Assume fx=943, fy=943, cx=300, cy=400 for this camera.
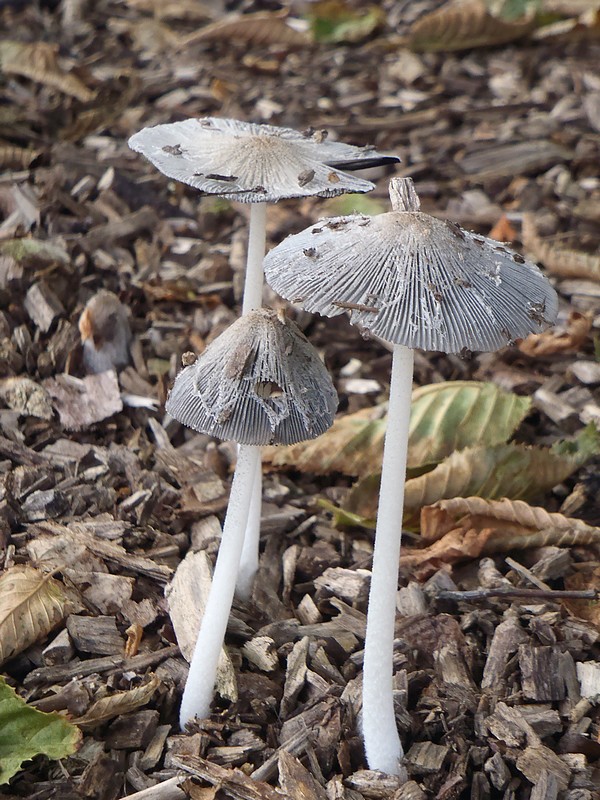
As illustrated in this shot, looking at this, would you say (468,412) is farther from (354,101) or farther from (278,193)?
(354,101)

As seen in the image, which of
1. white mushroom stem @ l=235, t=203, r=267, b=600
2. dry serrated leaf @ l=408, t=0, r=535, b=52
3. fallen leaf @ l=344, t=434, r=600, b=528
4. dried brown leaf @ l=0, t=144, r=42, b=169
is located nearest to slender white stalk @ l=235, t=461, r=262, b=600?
white mushroom stem @ l=235, t=203, r=267, b=600

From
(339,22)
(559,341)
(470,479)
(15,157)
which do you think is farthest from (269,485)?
(339,22)

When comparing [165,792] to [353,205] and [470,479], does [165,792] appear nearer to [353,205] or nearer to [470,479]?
[470,479]

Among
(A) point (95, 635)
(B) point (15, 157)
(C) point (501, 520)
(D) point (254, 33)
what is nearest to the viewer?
(A) point (95, 635)

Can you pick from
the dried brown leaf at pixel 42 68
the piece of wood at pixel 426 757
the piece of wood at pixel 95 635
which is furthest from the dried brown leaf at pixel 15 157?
the piece of wood at pixel 426 757

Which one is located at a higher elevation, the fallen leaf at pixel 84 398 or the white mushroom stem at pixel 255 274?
the white mushroom stem at pixel 255 274

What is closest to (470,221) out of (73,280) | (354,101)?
(354,101)

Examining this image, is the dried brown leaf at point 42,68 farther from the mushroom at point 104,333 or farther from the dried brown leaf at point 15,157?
the mushroom at point 104,333
